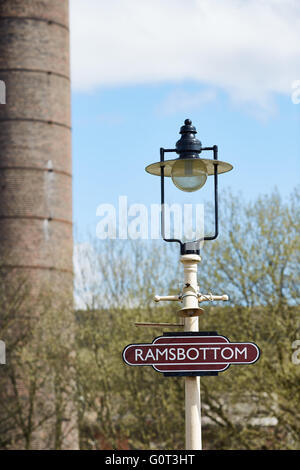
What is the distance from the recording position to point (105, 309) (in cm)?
2661

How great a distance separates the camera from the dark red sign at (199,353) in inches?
223

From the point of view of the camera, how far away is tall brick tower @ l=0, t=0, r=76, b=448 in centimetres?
A: 3212

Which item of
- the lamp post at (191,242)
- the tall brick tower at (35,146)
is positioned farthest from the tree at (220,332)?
the lamp post at (191,242)

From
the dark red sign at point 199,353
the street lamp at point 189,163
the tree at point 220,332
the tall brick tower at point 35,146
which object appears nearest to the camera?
the dark red sign at point 199,353

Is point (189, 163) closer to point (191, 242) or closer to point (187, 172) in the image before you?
point (187, 172)

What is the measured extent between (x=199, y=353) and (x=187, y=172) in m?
1.30

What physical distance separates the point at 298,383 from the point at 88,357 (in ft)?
24.3

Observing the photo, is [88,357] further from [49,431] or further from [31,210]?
[31,210]

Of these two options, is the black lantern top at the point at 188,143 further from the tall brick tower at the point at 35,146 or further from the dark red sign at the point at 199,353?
the tall brick tower at the point at 35,146

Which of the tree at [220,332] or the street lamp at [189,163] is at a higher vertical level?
the tree at [220,332]

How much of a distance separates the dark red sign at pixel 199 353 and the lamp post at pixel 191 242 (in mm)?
61

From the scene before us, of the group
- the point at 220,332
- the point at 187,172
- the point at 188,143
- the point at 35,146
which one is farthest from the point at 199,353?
the point at 35,146

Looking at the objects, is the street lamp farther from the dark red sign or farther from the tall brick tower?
the tall brick tower

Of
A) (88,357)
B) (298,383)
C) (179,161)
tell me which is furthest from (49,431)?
(179,161)
